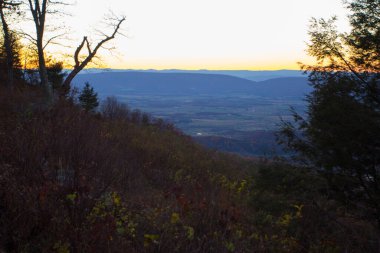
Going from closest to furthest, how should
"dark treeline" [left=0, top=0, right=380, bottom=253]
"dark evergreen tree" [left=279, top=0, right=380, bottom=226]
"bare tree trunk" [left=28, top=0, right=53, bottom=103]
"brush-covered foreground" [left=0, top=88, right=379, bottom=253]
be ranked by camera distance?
1. "brush-covered foreground" [left=0, top=88, right=379, bottom=253]
2. "dark treeline" [left=0, top=0, right=380, bottom=253]
3. "dark evergreen tree" [left=279, top=0, right=380, bottom=226]
4. "bare tree trunk" [left=28, top=0, right=53, bottom=103]

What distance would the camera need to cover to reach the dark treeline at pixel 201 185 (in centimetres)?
414

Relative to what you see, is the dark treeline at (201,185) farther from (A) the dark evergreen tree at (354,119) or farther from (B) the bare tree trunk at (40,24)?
(B) the bare tree trunk at (40,24)

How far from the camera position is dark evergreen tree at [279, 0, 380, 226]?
984 centimetres

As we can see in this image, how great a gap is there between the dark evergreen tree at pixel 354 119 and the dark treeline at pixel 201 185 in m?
0.03

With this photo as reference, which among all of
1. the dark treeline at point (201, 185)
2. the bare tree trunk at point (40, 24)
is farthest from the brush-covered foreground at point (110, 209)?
the bare tree trunk at point (40, 24)

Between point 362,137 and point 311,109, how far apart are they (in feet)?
6.35

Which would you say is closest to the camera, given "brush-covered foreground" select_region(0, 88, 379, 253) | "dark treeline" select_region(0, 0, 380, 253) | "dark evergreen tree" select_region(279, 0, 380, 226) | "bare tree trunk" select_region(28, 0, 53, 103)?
"brush-covered foreground" select_region(0, 88, 379, 253)

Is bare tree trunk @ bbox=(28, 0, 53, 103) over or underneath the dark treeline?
over

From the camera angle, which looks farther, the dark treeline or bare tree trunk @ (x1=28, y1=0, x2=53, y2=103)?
bare tree trunk @ (x1=28, y1=0, x2=53, y2=103)

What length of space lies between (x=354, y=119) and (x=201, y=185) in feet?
14.9

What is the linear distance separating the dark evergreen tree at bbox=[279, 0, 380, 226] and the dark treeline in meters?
0.03

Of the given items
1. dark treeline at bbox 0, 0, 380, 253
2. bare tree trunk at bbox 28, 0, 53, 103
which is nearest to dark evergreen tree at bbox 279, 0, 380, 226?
dark treeline at bbox 0, 0, 380, 253

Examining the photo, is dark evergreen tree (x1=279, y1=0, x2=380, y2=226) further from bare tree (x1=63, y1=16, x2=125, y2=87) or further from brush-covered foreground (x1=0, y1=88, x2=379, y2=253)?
bare tree (x1=63, y1=16, x2=125, y2=87)

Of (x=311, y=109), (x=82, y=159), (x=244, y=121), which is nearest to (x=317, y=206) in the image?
(x=311, y=109)
